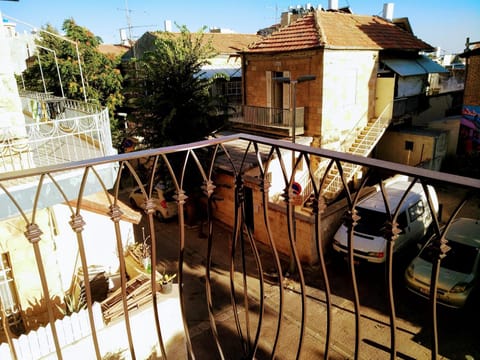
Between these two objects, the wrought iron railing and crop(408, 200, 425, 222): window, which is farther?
crop(408, 200, 425, 222): window

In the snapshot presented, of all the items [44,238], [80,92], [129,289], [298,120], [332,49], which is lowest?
[129,289]

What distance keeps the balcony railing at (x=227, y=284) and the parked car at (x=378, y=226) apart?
2.17 feet

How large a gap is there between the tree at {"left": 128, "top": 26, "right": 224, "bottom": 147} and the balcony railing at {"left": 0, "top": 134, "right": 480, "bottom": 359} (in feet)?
2.73

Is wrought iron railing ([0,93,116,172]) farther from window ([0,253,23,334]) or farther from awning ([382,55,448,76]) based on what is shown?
awning ([382,55,448,76])

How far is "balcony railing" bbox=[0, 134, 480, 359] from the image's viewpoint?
166cm

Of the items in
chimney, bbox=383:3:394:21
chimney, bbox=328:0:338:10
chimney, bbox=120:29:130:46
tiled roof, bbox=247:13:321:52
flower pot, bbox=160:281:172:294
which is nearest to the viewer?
flower pot, bbox=160:281:172:294

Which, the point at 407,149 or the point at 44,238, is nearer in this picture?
the point at 44,238

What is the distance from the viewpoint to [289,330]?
23.7ft

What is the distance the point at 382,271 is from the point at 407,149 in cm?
804

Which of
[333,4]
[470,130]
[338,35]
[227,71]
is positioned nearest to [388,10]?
[333,4]

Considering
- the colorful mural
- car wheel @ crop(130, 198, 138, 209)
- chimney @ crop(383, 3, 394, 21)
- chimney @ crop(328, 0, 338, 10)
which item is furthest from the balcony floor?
chimney @ crop(383, 3, 394, 21)

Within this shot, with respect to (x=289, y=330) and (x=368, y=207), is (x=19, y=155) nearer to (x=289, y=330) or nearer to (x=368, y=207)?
(x=289, y=330)

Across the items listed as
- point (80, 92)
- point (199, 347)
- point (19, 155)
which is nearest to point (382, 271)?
point (199, 347)

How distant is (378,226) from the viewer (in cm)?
883
